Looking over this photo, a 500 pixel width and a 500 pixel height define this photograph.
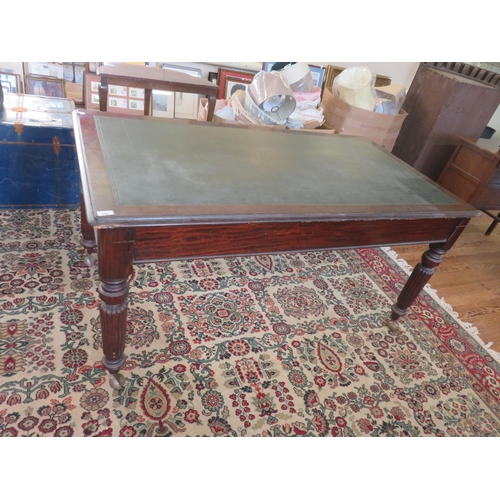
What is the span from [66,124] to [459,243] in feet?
9.17

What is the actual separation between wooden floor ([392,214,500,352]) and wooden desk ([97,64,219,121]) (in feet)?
5.31

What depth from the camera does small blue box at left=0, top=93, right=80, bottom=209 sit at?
190cm

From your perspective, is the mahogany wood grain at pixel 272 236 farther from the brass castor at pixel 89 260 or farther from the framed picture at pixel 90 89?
the framed picture at pixel 90 89

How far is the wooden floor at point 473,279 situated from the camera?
6.87 ft

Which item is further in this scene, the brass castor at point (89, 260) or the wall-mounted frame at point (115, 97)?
the wall-mounted frame at point (115, 97)

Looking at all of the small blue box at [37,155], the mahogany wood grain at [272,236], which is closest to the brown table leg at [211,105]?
the small blue box at [37,155]

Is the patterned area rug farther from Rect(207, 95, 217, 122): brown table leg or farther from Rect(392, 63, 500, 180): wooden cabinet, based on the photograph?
Rect(392, 63, 500, 180): wooden cabinet

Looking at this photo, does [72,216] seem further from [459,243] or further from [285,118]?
[459,243]

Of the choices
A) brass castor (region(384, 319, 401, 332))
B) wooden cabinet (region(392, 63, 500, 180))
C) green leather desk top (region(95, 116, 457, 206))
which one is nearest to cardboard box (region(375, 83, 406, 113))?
wooden cabinet (region(392, 63, 500, 180))

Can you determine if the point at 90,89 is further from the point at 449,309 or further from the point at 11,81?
the point at 449,309

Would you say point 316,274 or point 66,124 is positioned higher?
point 66,124

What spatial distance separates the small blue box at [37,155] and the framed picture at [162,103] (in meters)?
0.92

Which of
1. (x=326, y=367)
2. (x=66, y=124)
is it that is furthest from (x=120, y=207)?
(x=66, y=124)

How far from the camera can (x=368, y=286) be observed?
7.00 feet
